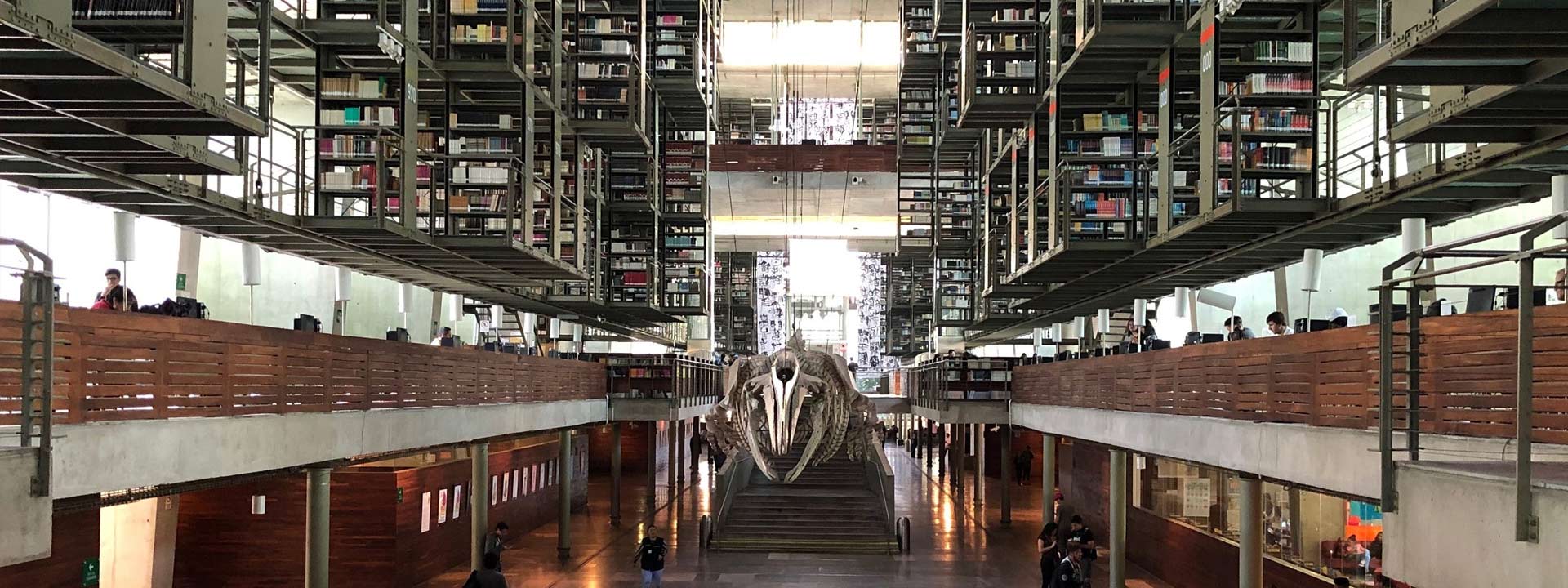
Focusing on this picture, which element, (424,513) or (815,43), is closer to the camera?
(424,513)

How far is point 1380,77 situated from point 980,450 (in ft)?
62.6

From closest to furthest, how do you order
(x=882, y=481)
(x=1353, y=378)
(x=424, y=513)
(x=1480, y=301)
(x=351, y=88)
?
1. (x=1480, y=301)
2. (x=1353, y=378)
3. (x=351, y=88)
4. (x=424, y=513)
5. (x=882, y=481)

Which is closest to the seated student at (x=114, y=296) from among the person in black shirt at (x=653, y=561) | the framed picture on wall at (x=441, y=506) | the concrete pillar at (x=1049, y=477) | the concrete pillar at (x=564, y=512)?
the person in black shirt at (x=653, y=561)

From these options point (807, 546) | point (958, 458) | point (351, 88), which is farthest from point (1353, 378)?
point (958, 458)

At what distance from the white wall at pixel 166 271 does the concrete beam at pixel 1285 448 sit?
6.77 meters

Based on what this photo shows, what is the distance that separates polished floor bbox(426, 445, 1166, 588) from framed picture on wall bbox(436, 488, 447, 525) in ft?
2.18

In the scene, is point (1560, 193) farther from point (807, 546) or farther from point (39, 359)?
point (807, 546)

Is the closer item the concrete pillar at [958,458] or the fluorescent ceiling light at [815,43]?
the concrete pillar at [958,458]

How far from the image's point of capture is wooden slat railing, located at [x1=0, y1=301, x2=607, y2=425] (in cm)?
577

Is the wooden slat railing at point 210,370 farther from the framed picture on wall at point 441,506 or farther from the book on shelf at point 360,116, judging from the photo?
the framed picture on wall at point 441,506

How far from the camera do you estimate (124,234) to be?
9.28 m

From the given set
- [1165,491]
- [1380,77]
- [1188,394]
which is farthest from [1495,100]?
[1165,491]

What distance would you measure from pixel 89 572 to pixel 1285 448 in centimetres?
783

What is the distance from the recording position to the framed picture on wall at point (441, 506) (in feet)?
50.0
